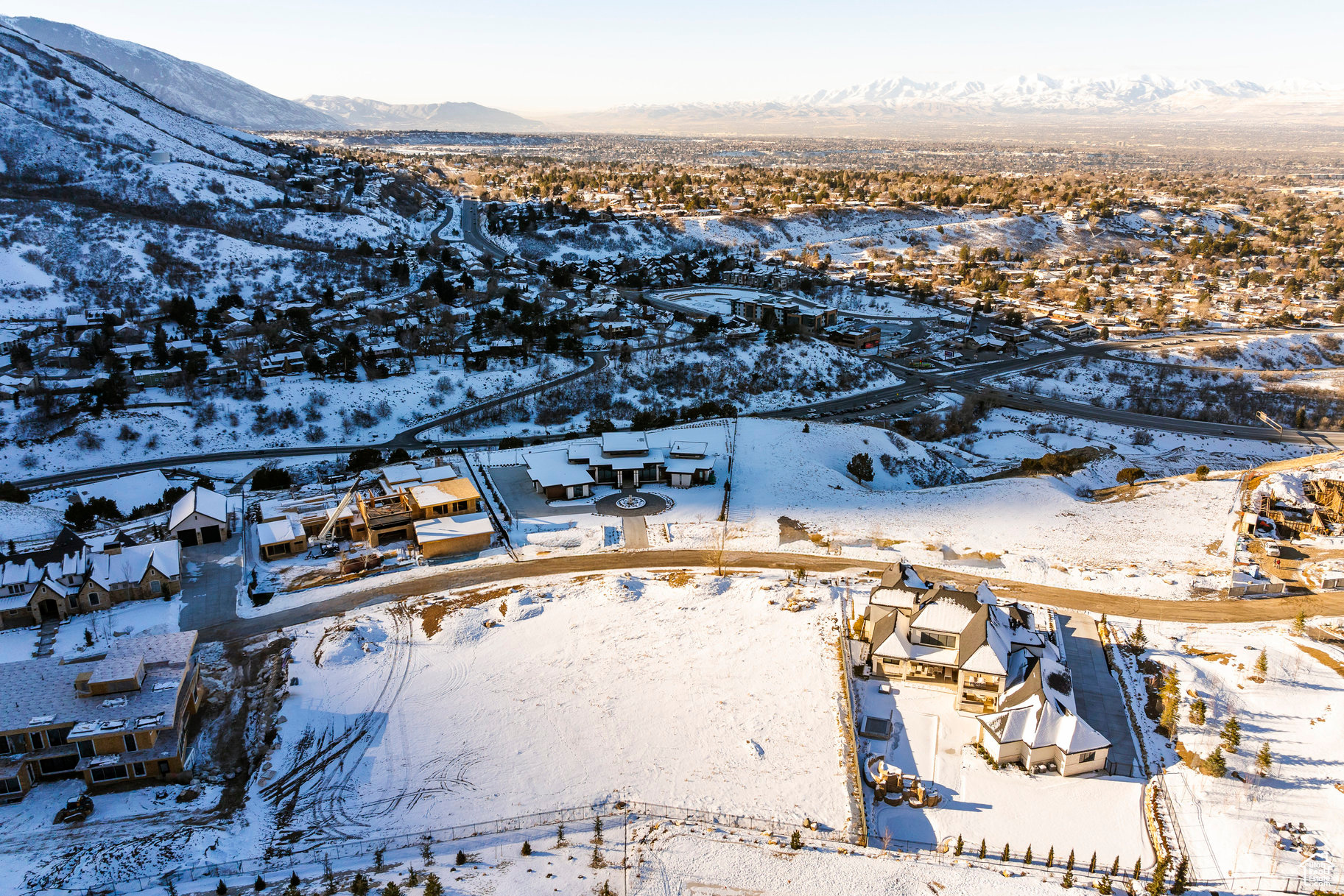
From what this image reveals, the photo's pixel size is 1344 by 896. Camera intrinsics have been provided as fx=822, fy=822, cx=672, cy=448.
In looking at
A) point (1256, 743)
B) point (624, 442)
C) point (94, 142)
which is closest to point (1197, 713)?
point (1256, 743)

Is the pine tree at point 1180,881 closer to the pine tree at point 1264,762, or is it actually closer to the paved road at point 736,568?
the pine tree at point 1264,762

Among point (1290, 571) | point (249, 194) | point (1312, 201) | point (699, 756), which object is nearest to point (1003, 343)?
point (1290, 571)

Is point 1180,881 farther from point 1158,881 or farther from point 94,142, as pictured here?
point 94,142

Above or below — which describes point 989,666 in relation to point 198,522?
below

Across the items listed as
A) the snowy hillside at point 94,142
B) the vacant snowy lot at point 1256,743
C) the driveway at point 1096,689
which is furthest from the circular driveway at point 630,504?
the snowy hillside at point 94,142

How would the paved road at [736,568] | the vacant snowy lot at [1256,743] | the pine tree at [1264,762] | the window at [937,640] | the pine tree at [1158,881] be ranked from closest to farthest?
the pine tree at [1158,881]
the vacant snowy lot at [1256,743]
the pine tree at [1264,762]
the window at [937,640]
the paved road at [736,568]

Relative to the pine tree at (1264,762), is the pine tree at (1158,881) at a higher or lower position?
lower
